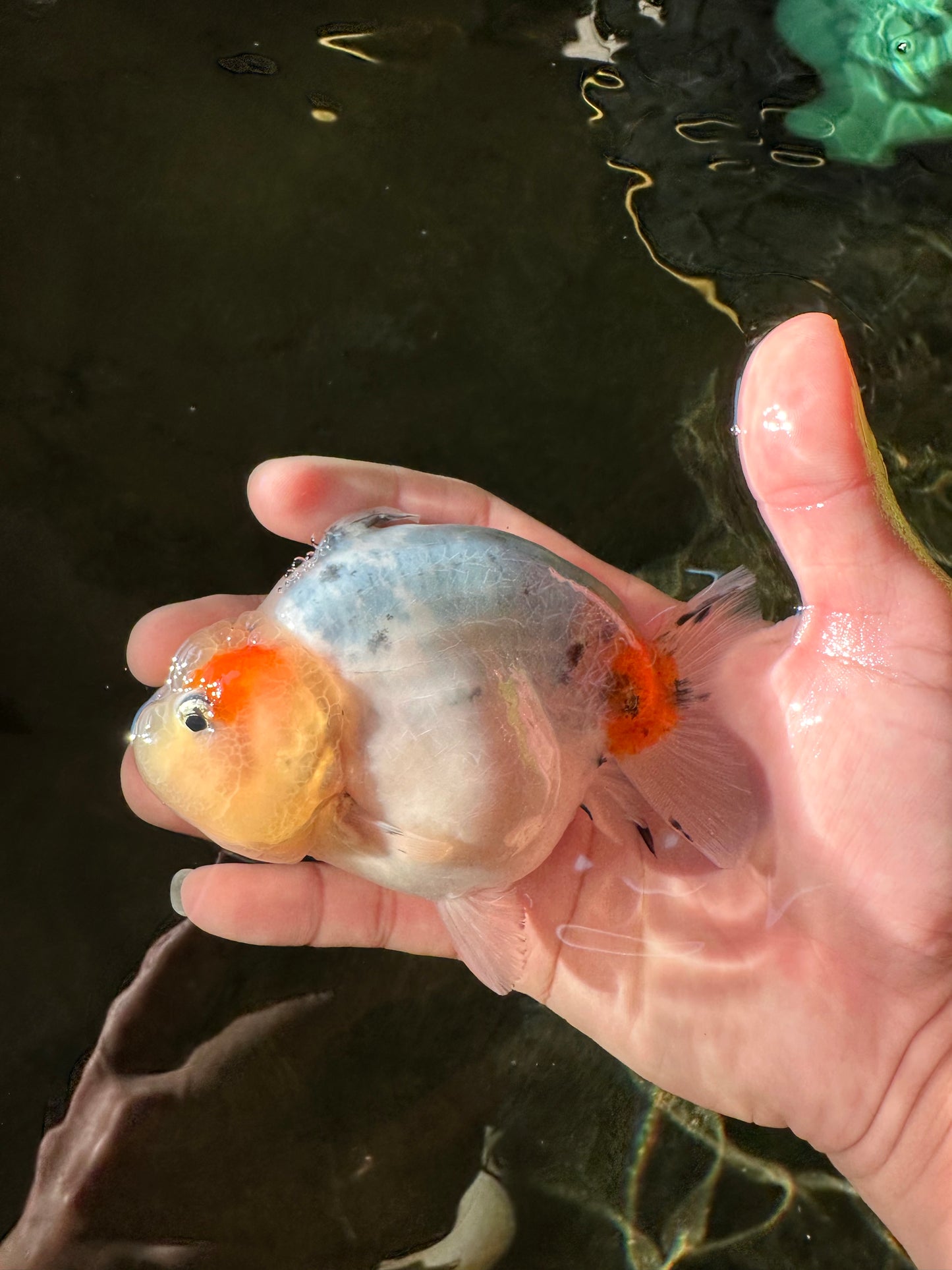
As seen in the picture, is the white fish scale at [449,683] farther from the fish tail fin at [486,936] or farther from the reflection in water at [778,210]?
the reflection in water at [778,210]

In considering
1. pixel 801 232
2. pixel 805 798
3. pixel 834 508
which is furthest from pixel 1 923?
pixel 801 232

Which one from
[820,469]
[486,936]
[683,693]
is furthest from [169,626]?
[820,469]

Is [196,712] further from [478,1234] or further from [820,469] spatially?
[478,1234]

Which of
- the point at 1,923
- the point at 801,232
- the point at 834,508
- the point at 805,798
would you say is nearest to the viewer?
the point at 834,508

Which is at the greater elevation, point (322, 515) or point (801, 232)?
point (801, 232)

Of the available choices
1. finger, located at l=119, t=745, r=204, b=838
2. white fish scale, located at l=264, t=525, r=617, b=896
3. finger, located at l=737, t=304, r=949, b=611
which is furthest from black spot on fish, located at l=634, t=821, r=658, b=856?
finger, located at l=119, t=745, r=204, b=838

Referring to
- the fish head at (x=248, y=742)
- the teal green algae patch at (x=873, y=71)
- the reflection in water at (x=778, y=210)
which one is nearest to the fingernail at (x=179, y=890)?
the fish head at (x=248, y=742)

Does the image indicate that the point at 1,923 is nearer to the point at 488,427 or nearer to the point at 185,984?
the point at 185,984
